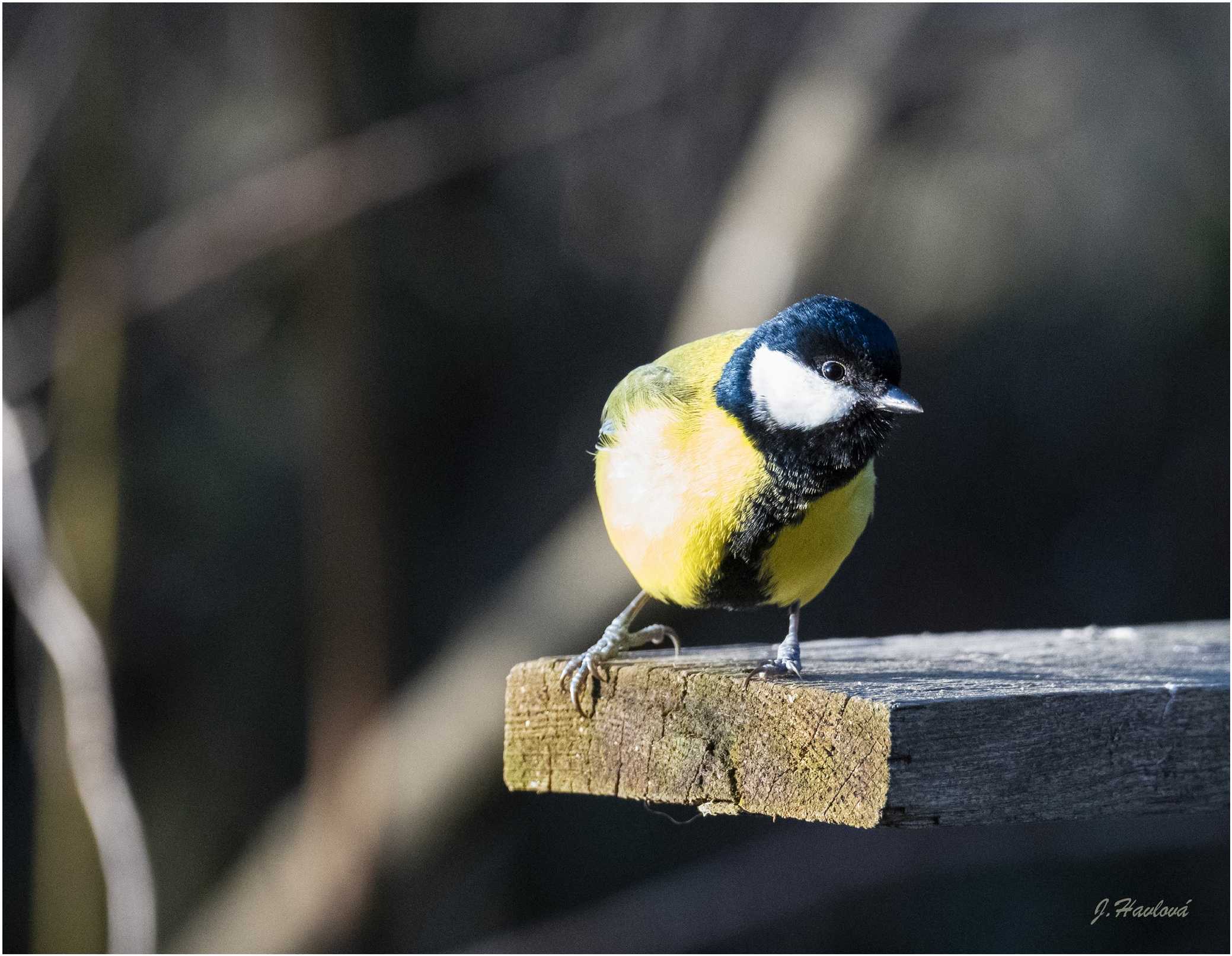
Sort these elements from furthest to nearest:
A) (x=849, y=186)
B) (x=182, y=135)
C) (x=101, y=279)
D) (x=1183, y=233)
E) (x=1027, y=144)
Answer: (x=1183, y=233)
(x=1027, y=144)
(x=182, y=135)
(x=849, y=186)
(x=101, y=279)

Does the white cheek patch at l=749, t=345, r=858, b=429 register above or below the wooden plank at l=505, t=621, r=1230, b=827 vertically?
above

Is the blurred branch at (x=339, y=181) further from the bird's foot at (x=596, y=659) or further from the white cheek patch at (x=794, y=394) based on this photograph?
the white cheek patch at (x=794, y=394)

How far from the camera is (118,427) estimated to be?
182 inches

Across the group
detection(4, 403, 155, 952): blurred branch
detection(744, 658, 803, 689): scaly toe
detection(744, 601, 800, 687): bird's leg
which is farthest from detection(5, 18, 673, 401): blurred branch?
detection(744, 658, 803, 689): scaly toe

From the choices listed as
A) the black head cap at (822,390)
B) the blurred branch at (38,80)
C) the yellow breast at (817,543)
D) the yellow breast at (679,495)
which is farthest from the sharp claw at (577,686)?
the blurred branch at (38,80)

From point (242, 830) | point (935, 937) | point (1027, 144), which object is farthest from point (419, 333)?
point (935, 937)

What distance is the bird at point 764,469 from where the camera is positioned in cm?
184

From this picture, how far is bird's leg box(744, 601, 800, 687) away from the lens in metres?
1.78

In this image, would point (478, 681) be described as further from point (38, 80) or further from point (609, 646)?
point (38, 80)

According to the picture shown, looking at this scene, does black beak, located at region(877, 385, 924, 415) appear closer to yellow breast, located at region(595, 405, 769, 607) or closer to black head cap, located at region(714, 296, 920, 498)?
black head cap, located at region(714, 296, 920, 498)

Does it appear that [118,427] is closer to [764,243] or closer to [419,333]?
[419,333]

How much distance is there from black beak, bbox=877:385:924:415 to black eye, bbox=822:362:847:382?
2.4 inches

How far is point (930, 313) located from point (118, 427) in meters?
3.08

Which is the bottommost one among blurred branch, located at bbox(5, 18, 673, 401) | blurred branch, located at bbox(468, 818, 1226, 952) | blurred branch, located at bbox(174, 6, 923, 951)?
blurred branch, located at bbox(468, 818, 1226, 952)
